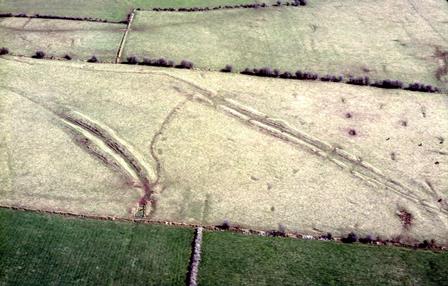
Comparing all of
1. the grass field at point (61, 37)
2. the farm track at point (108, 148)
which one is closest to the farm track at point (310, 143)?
the grass field at point (61, 37)

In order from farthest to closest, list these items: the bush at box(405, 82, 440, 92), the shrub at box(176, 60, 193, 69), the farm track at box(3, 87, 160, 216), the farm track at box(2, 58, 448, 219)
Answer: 1. the shrub at box(176, 60, 193, 69)
2. the bush at box(405, 82, 440, 92)
3. the farm track at box(2, 58, 448, 219)
4. the farm track at box(3, 87, 160, 216)

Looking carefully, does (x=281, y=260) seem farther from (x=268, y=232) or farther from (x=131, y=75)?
(x=131, y=75)

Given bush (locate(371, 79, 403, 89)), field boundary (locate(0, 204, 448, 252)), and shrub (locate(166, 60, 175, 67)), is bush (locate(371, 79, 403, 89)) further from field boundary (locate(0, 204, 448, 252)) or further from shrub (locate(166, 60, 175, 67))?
field boundary (locate(0, 204, 448, 252))

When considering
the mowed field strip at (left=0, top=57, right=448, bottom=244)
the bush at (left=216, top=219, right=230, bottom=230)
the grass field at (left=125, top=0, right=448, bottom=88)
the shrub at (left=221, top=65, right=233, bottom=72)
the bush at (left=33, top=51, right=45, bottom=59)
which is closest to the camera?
the bush at (left=216, top=219, right=230, bottom=230)

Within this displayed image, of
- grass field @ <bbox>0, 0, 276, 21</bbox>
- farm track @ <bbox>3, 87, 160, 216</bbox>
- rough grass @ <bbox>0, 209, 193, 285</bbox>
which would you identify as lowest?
rough grass @ <bbox>0, 209, 193, 285</bbox>

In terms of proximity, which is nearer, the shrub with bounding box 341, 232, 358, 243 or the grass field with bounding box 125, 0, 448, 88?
the shrub with bounding box 341, 232, 358, 243

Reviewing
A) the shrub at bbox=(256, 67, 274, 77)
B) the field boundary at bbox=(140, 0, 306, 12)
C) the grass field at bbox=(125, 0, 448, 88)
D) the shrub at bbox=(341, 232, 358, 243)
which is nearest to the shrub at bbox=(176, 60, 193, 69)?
the grass field at bbox=(125, 0, 448, 88)
